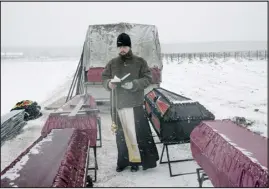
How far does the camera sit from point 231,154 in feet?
8.21

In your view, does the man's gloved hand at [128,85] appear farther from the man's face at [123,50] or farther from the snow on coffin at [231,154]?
the snow on coffin at [231,154]

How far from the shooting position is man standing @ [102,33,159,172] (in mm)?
4215

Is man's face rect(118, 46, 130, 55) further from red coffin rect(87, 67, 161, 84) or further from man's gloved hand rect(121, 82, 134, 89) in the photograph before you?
red coffin rect(87, 67, 161, 84)

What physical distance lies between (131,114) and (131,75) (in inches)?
24.4

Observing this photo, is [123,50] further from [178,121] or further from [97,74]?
[97,74]

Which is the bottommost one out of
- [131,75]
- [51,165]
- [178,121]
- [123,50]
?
[178,121]

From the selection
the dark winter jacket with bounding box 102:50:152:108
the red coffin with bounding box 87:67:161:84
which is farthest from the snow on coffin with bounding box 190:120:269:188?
the red coffin with bounding box 87:67:161:84

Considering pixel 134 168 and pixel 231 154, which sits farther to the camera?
pixel 134 168

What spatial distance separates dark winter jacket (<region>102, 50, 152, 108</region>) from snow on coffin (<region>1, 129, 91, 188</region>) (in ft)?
4.05

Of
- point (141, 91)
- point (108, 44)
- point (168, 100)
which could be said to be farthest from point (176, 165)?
point (108, 44)

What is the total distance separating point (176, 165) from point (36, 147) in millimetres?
2613

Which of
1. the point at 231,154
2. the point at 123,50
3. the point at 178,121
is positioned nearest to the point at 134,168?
the point at 178,121

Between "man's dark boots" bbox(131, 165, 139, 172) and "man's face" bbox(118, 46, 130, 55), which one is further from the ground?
"man's face" bbox(118, 46, 130, 55)

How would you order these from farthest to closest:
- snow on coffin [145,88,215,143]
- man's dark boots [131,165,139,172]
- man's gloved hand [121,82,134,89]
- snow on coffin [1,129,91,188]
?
man's dark boots [131,165,139,172] → snow on coffin [145,88,215,143] → man's gloved hand [121,82,134,89] → snow on coffin [1,129,91,188]
